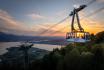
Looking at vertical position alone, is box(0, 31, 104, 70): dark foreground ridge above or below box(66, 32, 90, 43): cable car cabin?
below

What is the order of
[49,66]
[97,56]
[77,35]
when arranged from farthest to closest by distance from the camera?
[49,66] < [97,56] < [77,35]

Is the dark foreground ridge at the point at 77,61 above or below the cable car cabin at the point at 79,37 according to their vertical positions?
below

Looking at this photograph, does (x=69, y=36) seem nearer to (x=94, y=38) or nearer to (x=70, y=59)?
(x=70, y=59)

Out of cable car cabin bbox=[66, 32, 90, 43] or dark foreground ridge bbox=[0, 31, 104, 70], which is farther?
dark foreground ridge bbox=[0, 31, 104, 70]

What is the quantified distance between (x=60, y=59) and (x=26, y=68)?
11.4m

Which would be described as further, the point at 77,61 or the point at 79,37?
the point at 77,61

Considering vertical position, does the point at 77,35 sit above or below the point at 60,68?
above

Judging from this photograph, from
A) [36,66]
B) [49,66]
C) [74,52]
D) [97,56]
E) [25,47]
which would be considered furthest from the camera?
[25,47]

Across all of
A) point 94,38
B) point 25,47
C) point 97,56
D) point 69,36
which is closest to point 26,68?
point 25,47

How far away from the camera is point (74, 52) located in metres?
33.2

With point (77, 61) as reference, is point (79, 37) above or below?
above

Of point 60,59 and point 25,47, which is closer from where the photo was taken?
point 60,59

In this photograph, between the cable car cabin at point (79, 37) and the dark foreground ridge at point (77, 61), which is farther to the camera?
the dark foreground ridge at point (77, 61)

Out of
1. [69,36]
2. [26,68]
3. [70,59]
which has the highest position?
[69,36]
